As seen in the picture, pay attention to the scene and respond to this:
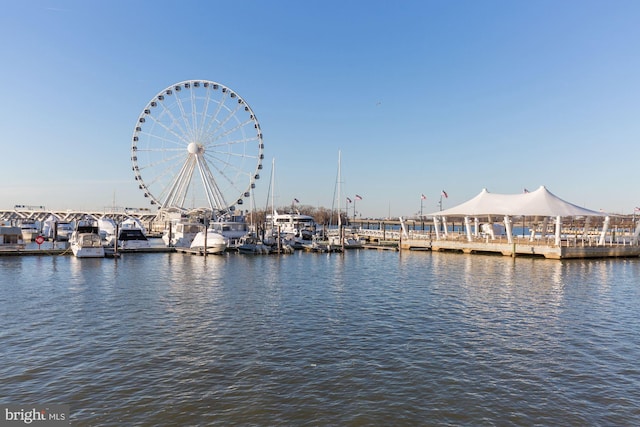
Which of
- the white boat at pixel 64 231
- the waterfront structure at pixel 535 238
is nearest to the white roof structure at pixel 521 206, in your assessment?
the waterfront structure at pixel 535 238

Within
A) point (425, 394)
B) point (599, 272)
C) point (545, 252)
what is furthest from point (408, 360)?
point (545, 252)

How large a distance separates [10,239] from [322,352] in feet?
169

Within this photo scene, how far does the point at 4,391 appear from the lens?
12672 mm

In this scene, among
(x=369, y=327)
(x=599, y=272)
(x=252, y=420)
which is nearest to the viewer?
(x=252, y=420)

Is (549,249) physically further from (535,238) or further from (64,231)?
(64,231)

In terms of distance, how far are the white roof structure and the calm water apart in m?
23.5

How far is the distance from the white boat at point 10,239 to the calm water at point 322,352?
19.8 m

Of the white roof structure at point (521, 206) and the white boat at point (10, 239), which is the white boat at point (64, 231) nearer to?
the white boat at point (10, 239)

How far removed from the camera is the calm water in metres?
12.0

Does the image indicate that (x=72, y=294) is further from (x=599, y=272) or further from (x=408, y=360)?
(x=599, y=272)

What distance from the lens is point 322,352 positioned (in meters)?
16.6

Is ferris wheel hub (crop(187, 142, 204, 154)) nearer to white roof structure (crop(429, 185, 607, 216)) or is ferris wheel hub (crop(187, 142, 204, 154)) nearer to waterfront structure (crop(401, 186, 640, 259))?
waterfront structure (crop(401, 186, 640, 259))

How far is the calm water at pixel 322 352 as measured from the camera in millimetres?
11961

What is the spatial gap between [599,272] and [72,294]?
43624mm
